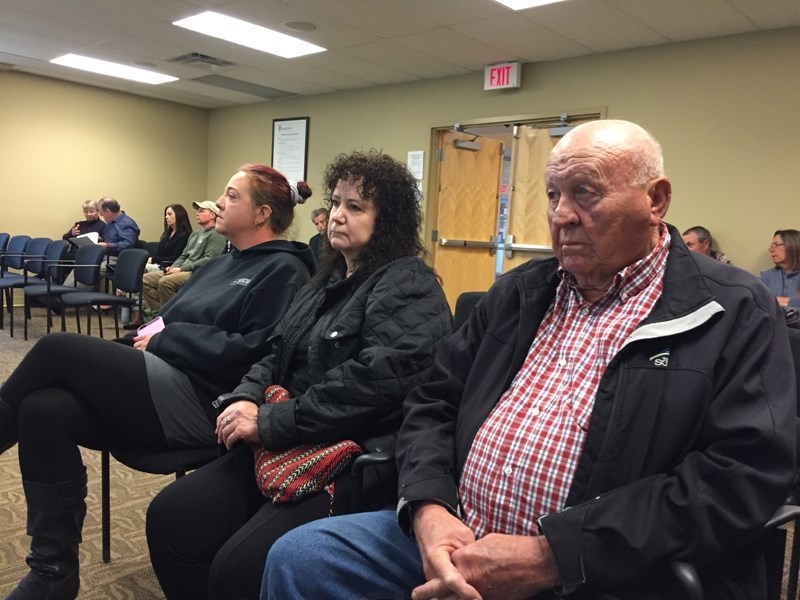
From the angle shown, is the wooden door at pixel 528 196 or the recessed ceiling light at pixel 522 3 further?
the wooden door at pixel 528 196

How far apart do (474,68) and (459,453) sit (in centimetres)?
511

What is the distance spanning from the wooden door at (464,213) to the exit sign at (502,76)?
0.71 meters

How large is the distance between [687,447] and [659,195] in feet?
1.44

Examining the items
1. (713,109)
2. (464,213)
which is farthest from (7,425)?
(464,213)

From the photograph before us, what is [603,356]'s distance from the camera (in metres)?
1.05

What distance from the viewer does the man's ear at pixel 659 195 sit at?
1.10 m

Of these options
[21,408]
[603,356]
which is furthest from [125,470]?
[603,356]

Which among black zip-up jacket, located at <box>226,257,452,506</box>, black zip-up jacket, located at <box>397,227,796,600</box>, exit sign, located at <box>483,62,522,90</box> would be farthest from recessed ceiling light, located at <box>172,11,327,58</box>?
black zip-up jacket, located at <box>397,227,796,600</box>

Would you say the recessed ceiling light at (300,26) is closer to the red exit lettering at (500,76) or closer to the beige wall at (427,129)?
the beige wall at (427,129)

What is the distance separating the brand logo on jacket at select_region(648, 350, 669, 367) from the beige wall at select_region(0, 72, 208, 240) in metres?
8.04

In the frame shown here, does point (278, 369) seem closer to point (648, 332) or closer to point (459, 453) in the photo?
point (459, 453)

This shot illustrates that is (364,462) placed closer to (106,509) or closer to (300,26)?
(106,509)

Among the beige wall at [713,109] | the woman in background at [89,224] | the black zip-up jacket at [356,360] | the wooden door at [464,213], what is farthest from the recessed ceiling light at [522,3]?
the woman in background at [89,224]

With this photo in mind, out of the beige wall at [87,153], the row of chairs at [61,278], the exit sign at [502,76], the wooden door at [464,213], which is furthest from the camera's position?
the beige wall at [87,153]
